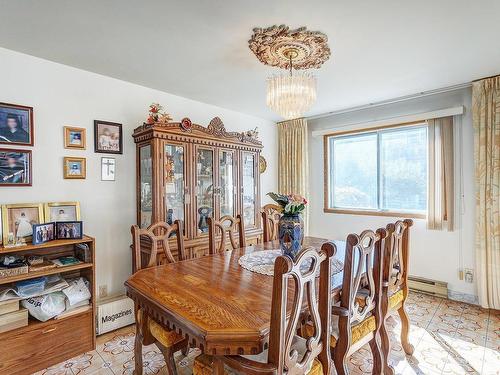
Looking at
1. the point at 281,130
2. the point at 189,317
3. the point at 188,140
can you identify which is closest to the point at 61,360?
the point at 189,317

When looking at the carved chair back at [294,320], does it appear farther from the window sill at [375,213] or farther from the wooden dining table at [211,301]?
the window sill at [375,213]

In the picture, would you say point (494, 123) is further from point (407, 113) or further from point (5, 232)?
point (5, 232)

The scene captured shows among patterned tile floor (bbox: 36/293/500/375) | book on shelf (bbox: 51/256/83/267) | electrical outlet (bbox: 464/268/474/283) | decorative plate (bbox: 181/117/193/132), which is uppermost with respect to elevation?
decorative plate (bbox: 181/117/193/132)

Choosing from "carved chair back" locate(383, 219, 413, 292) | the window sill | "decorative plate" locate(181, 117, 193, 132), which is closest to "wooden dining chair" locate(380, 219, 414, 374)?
"carved chair back" locate(383, 219, 413, 292)

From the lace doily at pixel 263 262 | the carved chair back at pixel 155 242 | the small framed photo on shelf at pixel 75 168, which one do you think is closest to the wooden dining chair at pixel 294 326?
the lace doily at pixel 263 262

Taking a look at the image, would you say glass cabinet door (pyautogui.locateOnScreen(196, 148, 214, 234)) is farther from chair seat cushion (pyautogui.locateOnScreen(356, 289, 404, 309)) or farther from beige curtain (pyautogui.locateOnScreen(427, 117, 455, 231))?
beige curtain (pyautogui.locateOnScreen(427, 117, 455, 231))

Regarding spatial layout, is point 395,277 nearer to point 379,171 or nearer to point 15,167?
point 379,171

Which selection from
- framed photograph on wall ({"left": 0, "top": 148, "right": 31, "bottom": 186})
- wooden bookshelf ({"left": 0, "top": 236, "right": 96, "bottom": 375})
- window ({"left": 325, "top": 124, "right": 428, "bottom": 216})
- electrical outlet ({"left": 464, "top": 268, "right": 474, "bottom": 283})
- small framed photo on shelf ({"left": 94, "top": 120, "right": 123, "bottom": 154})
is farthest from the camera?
window ({"left": 325, "top": 124, "right": 428, "bottom": 216})

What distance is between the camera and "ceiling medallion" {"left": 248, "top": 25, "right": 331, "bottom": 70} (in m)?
1.88

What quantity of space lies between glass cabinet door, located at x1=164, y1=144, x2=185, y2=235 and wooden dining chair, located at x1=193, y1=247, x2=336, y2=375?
1.67 m

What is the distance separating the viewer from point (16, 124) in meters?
2.14

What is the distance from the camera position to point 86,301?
221 cm

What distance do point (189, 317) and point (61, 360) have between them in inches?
65.2

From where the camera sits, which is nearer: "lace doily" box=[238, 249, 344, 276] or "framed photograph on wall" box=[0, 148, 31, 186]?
"lace doily" box=[238, 249, 344, 276]
